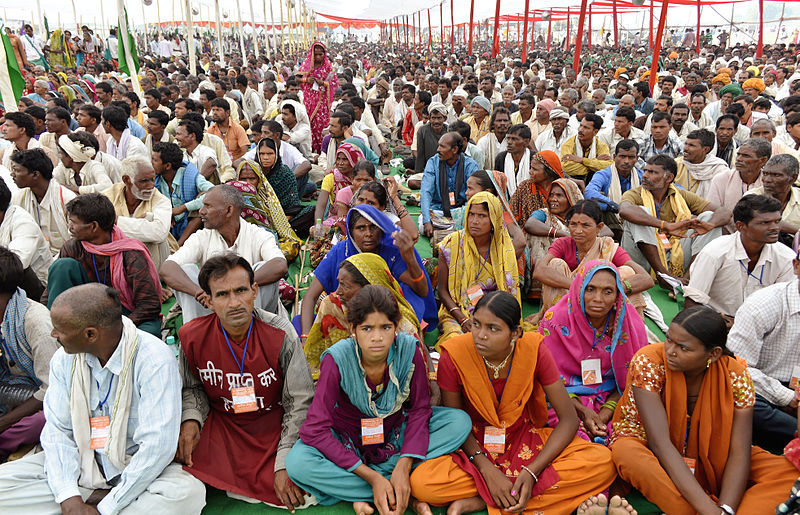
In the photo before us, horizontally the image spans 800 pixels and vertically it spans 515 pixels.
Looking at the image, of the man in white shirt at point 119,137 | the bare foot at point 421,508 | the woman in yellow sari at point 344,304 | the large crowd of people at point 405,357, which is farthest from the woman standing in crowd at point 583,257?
the man in white shirt at point 119,137

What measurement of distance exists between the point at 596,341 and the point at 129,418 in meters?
2.36

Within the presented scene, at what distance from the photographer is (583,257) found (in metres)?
3.63

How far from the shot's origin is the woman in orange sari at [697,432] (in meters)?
2.18

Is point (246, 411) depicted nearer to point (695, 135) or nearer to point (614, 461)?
point (614, 461)

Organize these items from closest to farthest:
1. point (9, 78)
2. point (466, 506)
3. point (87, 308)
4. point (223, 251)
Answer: point (87, 308)
point (466, 506)
point (223, 251)
point (9, 78)

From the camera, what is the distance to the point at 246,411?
2.56 metres

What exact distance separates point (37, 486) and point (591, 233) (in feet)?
10.7

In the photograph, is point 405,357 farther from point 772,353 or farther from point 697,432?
point 772,353

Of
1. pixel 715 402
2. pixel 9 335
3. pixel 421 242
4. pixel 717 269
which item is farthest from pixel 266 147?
pixel 715 402

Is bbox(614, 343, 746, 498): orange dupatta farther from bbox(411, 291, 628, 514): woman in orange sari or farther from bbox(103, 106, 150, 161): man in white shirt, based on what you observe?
bbox(103, 106, 150, 161): man in white shirt

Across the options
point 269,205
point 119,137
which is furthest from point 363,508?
point 119,137

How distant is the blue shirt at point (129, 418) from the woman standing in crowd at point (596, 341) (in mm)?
1853

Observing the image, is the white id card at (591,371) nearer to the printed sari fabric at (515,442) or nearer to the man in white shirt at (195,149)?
the printed sari fabric at (515,442)

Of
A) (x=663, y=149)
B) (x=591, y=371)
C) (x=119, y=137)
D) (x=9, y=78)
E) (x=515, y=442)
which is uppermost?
(x=9, y=78)
